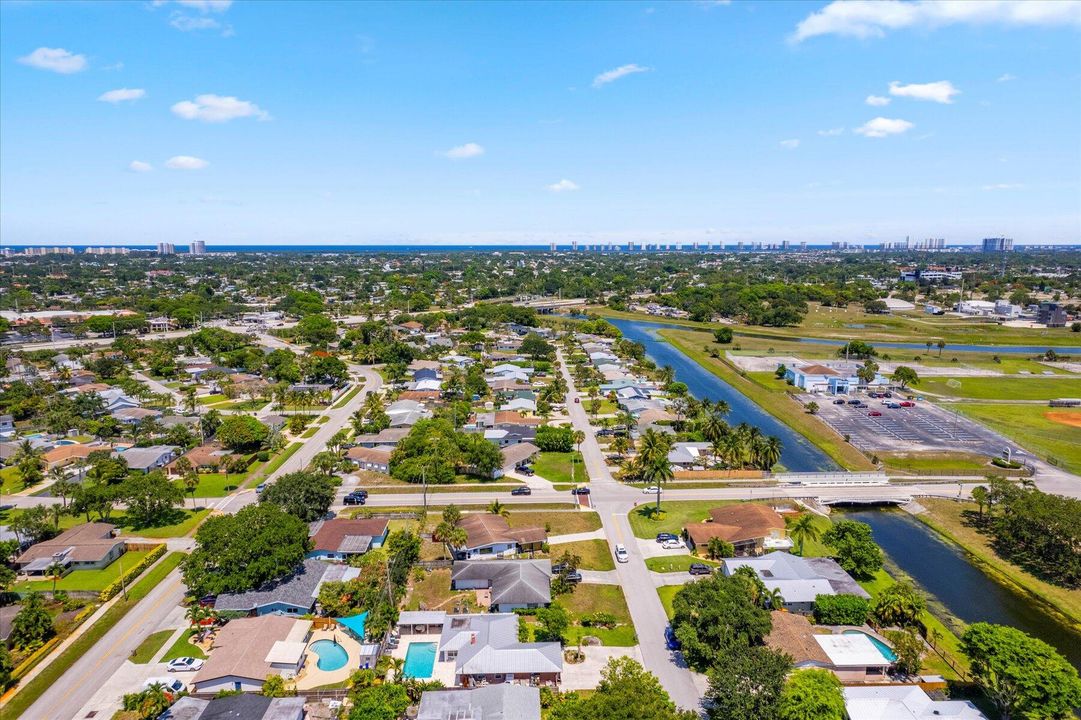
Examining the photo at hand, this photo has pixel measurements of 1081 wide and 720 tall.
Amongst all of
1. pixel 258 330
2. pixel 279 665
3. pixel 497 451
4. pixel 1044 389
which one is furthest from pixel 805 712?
pixel 258 330

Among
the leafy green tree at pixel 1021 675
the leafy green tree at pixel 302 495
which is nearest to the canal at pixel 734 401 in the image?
the leafy green tree at pixel 1021 675

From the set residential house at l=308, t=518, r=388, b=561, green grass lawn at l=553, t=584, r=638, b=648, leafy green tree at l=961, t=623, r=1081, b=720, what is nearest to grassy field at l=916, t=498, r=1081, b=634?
leafy green tree at l=961, t=623, r=1081, b=720

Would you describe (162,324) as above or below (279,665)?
above

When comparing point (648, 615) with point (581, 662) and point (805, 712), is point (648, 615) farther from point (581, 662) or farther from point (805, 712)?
point (805, 712)

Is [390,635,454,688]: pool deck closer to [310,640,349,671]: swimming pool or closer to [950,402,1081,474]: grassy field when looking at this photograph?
[310,640,349,671]: swimming pool

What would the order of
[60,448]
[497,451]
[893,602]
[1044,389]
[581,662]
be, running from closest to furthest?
[581,662], [893,602], [497,451], [60,448], [1044,389]
